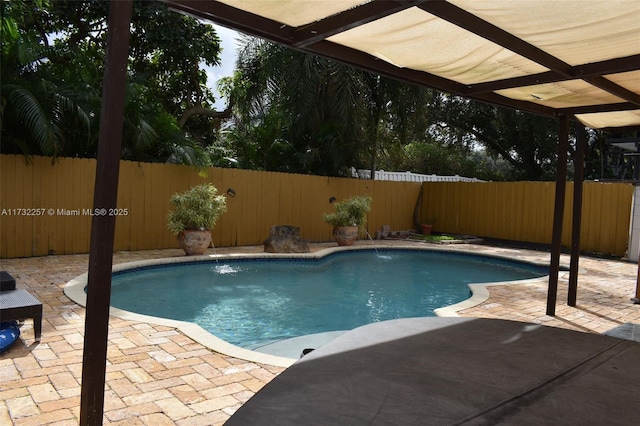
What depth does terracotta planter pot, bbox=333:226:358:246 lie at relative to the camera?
433 inches

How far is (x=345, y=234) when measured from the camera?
11000mm

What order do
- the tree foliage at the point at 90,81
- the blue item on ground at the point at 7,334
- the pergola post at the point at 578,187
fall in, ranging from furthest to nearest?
the tree foliage at the point at 90,81, the pergola post at the point at 578,187, the blue item on ground at the point at 7,334

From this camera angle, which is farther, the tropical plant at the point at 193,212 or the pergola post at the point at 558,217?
the tropical plant at the point at 193,212

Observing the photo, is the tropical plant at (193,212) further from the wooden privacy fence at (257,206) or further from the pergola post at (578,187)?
the pergola post at (578,187)

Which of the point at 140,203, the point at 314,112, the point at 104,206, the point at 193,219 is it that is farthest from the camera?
the point at 314,112

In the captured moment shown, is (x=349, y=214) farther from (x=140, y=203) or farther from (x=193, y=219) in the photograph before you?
(x=140, y=203)

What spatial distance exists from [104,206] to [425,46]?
2137mm

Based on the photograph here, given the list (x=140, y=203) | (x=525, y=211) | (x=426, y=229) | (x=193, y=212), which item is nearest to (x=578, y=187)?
(x=193, y=212)

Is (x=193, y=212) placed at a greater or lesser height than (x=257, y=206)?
lesser

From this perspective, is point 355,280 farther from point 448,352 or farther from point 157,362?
point 448,352

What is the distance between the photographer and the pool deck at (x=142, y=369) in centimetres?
248

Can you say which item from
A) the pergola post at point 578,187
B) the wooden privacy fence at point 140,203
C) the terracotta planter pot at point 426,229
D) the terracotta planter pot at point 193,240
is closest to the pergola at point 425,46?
the pergola post at point 578,187

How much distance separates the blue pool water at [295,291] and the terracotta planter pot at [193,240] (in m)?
0.41

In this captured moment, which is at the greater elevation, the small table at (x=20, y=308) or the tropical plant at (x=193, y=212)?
the tropical plant at (x=193, y=212)
